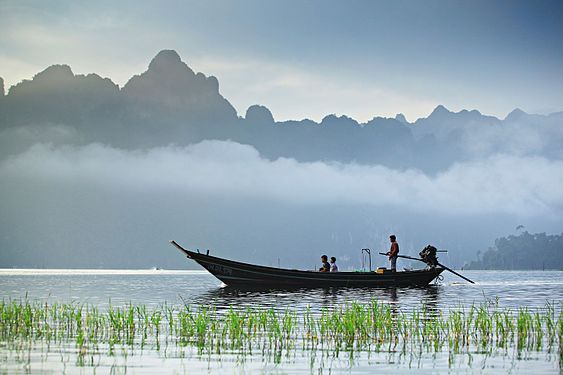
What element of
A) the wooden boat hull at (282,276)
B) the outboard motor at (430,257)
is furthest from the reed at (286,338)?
the outboard motor at (430,257)

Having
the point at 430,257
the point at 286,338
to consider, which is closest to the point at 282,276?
the point at 430,257

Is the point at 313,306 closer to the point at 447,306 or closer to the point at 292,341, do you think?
the point at 447,306

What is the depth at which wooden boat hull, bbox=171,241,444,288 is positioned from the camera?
4700cm

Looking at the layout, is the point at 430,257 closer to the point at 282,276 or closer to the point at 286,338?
the point at 282,276

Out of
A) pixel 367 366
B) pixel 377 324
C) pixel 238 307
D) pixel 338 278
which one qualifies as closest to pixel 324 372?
pixel 367 366

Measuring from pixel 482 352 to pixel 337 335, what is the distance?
3.49 meters

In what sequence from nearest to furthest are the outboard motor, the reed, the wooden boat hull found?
the reed, the wooden boat hull, the outboard motor

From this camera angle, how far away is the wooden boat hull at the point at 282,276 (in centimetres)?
4700

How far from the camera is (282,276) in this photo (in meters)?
47.2

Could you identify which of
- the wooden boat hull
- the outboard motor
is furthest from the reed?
the outboard motor

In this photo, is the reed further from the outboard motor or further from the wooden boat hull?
the outboard motor

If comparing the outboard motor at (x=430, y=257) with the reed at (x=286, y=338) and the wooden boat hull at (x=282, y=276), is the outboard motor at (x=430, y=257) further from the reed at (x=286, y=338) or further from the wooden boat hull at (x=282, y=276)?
the reed at (x=286, y=338)

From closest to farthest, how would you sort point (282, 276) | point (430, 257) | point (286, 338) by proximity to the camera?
point (286, 338)
point (282, 276)
point (430, 257)

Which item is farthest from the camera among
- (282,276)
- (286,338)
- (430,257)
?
(430,257)
